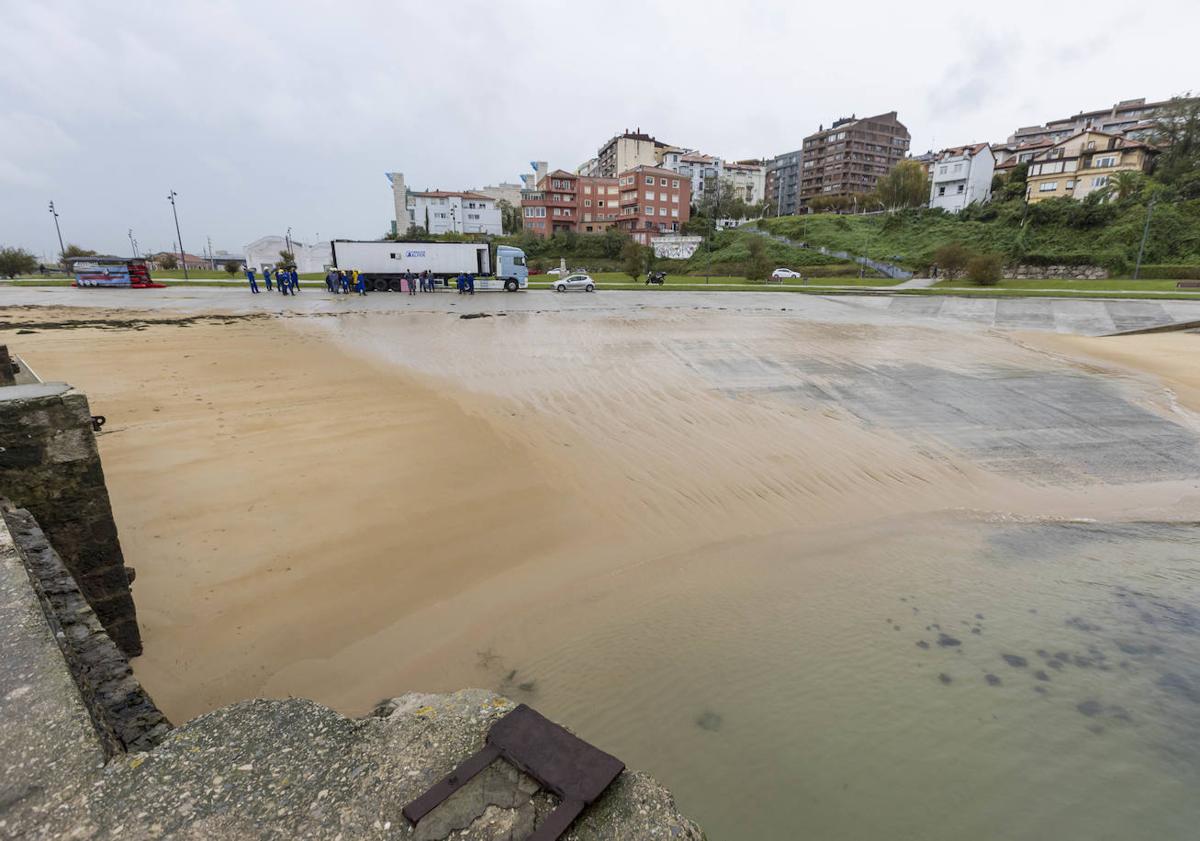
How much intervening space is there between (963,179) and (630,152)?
173 ft

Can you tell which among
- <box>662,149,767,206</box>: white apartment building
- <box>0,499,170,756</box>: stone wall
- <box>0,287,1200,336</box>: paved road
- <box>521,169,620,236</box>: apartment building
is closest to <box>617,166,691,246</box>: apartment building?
<box>521,169,620,236</box>: apartment building

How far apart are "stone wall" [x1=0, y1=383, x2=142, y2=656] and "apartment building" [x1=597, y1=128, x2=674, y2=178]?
10558 centimetres

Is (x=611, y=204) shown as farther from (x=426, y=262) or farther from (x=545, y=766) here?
(x=545, y=766)

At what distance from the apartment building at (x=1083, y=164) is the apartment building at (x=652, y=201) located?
45629mm

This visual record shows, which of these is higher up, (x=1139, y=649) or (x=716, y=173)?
(x=716, y=173)

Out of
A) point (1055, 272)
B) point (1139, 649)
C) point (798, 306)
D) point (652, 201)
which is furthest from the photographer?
point (652, 201)

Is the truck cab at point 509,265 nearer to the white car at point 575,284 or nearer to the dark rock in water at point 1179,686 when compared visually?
the white car at point 575,284

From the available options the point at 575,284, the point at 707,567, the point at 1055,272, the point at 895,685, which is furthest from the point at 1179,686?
the point at 1055,272

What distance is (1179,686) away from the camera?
3.98m

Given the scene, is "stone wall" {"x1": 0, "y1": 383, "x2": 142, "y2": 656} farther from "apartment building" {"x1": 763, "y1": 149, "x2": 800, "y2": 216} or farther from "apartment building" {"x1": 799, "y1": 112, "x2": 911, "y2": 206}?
"apartment building" {"x1": 763, "y1": 149, "x2": 800, "y2": 216}

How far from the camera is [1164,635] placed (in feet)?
14.9

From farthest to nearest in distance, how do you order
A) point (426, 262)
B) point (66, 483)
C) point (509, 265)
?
point (509, 265) < point (426, 262) < point (66, 483)

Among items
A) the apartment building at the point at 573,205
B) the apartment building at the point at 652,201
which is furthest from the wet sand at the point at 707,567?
the apartment building at the point at 573,205

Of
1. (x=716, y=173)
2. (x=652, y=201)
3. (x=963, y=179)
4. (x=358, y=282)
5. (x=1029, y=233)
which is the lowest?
(x=358, y=282)
